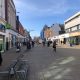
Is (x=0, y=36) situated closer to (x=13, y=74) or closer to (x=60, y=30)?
(x=13, y=74)

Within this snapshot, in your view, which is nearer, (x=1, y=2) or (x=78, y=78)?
(x=78, y=78)

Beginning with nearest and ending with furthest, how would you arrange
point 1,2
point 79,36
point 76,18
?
point 1,2
point 79,36
point 76,18

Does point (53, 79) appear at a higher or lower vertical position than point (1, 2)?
lower

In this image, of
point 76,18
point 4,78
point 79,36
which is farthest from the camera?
point 76,18

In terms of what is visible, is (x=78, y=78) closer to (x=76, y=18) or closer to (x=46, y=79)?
(x=46, y=79)

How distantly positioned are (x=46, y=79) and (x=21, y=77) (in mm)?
1424

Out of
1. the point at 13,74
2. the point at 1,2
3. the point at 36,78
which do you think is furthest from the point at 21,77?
the point at 1,2

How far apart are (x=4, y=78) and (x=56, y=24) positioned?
146 meters

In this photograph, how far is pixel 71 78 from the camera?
1280 centimetres

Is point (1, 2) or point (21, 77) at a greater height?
point (1, 2)

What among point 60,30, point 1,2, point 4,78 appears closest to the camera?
point 4,78

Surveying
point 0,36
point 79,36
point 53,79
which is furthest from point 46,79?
point 79,36

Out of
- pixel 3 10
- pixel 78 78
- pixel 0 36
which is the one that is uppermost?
pixel 3 10

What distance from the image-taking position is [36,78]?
13023 millimetres
